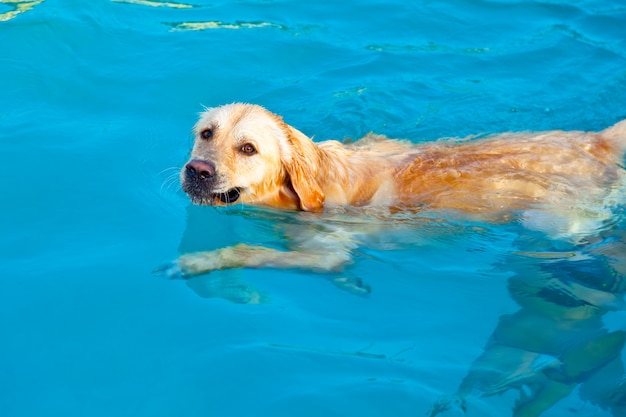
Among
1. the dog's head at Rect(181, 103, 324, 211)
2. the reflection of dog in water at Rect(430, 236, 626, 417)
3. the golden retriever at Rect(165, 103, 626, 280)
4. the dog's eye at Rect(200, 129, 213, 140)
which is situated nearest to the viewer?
the reflection of dog in water at Rect(430, 236, 626, 417)

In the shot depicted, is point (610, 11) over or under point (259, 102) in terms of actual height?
over

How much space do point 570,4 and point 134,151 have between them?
693cm

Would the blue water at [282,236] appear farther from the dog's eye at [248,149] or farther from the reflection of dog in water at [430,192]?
the dog's eye at [248,149]

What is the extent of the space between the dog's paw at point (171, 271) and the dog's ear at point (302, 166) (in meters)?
1.33

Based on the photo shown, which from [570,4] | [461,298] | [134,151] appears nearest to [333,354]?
[461,298]

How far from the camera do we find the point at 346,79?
1025 centimetres

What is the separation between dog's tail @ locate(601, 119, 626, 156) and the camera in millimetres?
7965

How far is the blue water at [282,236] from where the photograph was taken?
5660 mm

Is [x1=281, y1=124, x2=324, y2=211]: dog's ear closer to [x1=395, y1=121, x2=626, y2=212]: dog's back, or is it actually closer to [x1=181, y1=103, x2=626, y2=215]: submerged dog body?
[x1=181, y1=103, x2=626, y2=215]: submerged dog body

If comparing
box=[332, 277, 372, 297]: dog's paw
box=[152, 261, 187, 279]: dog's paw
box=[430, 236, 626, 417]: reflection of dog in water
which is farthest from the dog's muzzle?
box=[430, 236, 626, 417]: reflection of dog in water

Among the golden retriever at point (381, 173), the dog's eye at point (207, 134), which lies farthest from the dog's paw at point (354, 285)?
the dog's eye at point (207, 134)

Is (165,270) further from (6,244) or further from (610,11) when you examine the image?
(610,11)

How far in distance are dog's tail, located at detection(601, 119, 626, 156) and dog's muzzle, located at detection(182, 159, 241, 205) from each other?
3.83 metres

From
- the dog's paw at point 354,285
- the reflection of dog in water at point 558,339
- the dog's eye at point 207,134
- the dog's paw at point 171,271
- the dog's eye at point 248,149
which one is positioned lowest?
the reflection of dog in water at point 558,339
